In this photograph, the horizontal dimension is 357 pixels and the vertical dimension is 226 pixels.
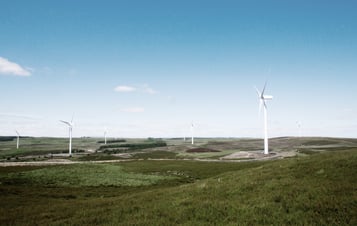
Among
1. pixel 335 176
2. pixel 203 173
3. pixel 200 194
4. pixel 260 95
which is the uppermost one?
pixel 260 95

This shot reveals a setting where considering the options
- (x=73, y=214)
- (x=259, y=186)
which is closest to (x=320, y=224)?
(x=259, y=186)

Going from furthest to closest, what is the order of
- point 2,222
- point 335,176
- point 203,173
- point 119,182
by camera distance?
point 203,173, point 119,182, point 335,176, point 2,222

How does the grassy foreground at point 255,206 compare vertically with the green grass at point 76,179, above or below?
above

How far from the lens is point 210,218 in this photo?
15.5 meters

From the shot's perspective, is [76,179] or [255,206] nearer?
[255,206]

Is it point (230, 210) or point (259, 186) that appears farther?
point (259, 186)

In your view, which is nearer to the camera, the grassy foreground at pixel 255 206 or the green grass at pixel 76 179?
the grassy foreground at pixel 255 206

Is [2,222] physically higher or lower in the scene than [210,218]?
lower

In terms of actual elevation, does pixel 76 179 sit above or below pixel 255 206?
below

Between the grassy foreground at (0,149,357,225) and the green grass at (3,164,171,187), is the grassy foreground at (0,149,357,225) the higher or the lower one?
the higher one

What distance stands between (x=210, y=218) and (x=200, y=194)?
20.0ft

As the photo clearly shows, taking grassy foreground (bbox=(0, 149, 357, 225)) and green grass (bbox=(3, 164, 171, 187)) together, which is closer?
grassy foreground (bbox=(0, 149, 357, 225))

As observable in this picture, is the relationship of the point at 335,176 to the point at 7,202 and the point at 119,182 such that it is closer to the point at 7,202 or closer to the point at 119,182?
the point at 7,202

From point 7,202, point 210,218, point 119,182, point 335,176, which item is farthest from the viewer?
point 119,182
